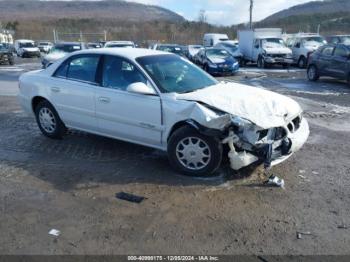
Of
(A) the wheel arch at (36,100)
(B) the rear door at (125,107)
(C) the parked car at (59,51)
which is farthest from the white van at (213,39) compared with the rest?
(B) the rear door at (125,107)

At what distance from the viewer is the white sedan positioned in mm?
4691

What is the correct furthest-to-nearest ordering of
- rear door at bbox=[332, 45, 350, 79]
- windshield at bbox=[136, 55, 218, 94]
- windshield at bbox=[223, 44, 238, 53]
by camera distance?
windshield at bbox=[223, 44, 238, 53] → rear door at bbox=[332, 45, 350, 79] → windshield at bbox=[136, 55, 218, 94]

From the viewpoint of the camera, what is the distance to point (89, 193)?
4.55m

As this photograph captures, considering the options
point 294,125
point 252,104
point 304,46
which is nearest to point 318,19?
point 304,46

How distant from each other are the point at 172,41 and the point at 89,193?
169 ft

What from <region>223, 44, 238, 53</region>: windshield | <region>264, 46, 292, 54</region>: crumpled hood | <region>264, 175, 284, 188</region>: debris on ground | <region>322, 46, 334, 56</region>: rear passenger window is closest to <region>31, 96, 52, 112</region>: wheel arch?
<region>264, 175, 284, 188</region>: debris on ground

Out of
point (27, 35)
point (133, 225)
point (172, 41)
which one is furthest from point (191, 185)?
point (27, 35)

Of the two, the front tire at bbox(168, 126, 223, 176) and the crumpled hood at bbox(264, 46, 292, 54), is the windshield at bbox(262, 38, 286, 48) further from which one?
the front tire at bbox(168, 126, 223, 176)

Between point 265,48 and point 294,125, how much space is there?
18.7 meters

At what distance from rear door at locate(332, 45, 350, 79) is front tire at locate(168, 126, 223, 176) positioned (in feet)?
34.9

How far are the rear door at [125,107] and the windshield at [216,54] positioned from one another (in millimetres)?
14718

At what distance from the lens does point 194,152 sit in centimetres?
491

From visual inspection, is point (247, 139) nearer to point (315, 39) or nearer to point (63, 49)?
point (63, 49)

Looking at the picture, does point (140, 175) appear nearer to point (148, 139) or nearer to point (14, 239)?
point (148, 139)
